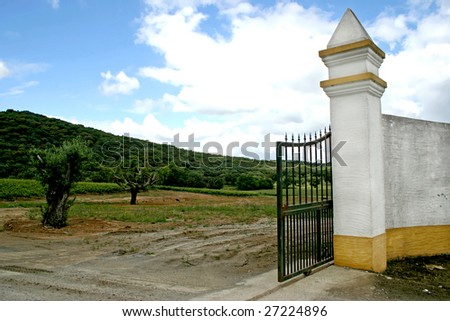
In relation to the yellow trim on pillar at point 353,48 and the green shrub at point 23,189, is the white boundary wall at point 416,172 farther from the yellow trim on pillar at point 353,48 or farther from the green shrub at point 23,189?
the green shrub at point 23,189

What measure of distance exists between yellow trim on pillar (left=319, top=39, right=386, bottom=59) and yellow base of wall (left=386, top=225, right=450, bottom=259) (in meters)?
2.99

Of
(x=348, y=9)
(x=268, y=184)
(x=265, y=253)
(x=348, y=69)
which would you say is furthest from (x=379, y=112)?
(x=268, y=184)

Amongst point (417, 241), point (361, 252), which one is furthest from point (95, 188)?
point (361, 252)

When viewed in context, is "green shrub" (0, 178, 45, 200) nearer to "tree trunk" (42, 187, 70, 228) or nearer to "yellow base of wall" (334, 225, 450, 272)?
"tree trunk" (42, 187, 70, 228)

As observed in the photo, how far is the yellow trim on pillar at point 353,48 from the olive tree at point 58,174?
972 centimetres

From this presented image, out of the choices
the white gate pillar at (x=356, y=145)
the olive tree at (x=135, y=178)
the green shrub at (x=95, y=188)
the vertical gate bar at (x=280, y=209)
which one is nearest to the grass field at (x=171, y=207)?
the green shrub at (x=95, y=188)

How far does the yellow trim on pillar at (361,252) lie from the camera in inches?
216

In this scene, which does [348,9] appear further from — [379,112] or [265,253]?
[265,253]

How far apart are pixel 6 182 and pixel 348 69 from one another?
2699 cm

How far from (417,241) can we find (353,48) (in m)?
3.72

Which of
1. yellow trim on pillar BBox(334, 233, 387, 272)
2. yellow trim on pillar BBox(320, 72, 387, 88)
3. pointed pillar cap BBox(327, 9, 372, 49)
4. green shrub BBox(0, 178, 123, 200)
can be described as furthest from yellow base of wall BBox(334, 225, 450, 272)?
green shrub BBox(0, 178, 123, 200)

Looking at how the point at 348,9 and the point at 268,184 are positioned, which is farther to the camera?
the point at 268,184

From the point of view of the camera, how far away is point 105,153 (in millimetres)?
41562

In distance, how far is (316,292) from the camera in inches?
183
